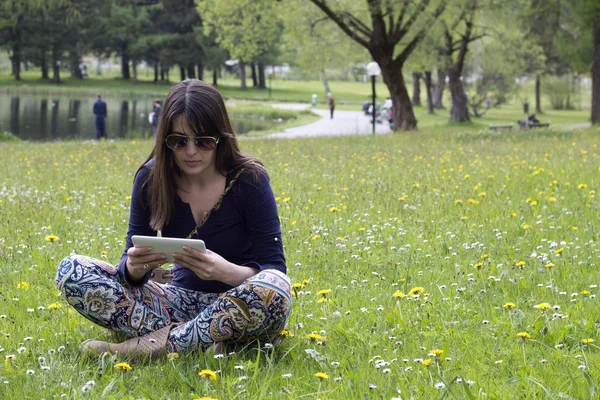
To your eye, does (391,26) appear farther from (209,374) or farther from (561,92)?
(561,92)

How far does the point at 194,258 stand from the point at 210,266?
0.08 metres

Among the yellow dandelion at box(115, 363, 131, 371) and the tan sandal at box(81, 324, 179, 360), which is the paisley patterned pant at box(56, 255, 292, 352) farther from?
the yellow dandelion at box(115, 363, 131, 371)

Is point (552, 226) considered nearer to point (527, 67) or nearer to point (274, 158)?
point (274, 158)

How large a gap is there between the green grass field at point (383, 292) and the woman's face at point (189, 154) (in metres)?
0.86

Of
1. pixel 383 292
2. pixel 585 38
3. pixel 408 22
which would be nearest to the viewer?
pixel 383 292

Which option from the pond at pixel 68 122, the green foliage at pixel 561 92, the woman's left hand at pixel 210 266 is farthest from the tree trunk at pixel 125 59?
the woman's left hand at pixel 210 266

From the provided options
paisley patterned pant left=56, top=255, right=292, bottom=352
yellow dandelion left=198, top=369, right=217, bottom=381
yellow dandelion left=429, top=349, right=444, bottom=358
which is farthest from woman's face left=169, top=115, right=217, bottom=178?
yellow dandelion left=429, top=349, right=444, bottom=358

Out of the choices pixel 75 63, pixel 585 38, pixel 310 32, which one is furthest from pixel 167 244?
pixel 75 63

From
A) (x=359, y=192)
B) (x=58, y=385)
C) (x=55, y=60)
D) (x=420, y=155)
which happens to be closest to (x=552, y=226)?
(x=359, y=192)

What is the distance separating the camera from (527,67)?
4619 centimetres

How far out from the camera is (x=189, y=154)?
12.1 feet

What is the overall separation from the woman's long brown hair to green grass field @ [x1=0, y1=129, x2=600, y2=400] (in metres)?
0.74

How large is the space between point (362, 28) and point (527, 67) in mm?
24645

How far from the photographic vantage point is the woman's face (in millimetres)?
3652
